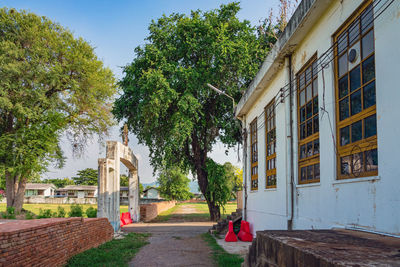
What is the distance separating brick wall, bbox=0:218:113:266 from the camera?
233 inches

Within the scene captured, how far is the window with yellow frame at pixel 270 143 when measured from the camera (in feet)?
32.7

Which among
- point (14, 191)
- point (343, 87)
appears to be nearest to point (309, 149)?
point (343, 87)

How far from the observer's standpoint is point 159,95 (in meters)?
17.1

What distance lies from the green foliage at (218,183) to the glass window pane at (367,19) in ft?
50.8

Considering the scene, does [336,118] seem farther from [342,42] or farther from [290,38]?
[290,38]

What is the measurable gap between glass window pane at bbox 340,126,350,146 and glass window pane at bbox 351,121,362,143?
13 centimetres

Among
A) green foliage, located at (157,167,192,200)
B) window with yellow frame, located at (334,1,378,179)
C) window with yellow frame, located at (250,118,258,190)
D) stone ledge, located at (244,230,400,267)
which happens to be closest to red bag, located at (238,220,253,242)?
window with yellow frame, located at (250,118,258,190)

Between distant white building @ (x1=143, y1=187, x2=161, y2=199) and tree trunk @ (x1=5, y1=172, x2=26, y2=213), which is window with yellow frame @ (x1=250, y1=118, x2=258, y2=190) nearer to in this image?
tree trunk @ (x1=5, y1=172, x2=26, y2=213)

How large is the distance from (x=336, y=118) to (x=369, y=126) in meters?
0.95

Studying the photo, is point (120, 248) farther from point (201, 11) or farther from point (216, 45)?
point (201, 11)

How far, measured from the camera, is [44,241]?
7.13m

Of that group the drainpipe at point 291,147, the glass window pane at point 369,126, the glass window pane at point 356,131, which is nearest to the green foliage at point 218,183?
the drainpipe at point 291,147

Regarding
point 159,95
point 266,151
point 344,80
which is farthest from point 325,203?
point 159,95

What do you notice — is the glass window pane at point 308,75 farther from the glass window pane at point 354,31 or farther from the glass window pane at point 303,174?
the glass window pane at point 303,174
